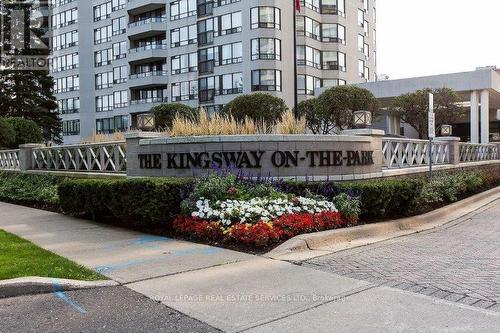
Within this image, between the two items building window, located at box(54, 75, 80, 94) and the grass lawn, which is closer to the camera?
the grass lawn

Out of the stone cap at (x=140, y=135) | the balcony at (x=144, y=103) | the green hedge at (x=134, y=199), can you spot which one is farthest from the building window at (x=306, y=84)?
the green hedge at (x=134, y=199)

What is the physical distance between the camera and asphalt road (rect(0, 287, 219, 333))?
485 cm

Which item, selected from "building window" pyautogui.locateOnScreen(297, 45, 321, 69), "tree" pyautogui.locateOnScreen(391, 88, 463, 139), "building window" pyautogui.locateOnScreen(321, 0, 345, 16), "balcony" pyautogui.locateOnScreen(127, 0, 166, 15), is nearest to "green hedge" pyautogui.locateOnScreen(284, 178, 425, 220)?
"tree" pyautogui.locateOnScreen(391, 88, 463, 139)

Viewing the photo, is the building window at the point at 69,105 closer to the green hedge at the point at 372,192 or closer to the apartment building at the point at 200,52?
the apartment building at the point at 200,52

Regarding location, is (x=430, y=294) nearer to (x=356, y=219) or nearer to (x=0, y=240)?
(x=356, y=219)

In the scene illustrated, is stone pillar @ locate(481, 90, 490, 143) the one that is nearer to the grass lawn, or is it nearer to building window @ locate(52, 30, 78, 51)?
the grass lawn

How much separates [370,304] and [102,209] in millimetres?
7571

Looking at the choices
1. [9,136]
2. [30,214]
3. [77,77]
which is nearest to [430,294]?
[30,214]

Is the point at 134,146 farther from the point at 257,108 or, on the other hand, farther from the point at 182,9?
the point at 182,9

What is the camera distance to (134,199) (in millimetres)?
10070

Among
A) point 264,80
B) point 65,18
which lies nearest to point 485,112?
point 264,80

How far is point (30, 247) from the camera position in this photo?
8305 millimetres

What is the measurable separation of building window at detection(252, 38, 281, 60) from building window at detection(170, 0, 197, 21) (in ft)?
28.7

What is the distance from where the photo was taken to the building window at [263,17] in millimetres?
44656
